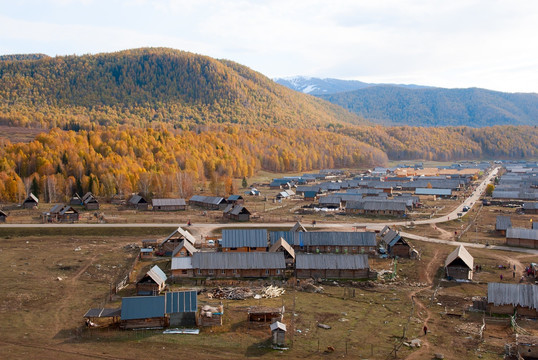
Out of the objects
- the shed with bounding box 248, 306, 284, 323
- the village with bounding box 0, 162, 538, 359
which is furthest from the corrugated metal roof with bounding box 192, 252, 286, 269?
the shed with bounding box 248, 306, 284, 323

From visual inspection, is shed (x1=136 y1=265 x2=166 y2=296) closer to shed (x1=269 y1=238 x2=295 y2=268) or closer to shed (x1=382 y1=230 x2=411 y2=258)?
shed (x1=269 y1=238 x2=295 y2=268)

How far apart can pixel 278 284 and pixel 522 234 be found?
126 feet

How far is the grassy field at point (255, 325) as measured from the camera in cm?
3069

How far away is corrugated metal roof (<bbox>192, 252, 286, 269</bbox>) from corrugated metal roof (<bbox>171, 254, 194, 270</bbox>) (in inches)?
20.9

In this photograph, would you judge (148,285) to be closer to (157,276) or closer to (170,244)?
(157,276)

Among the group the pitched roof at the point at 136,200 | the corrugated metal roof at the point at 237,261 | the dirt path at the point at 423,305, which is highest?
the pitched roof at the point at 136,200

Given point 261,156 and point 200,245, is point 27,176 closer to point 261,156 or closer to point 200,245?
point 200,245

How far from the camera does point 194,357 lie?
29.5m

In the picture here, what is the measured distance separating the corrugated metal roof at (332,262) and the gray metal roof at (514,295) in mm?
13353

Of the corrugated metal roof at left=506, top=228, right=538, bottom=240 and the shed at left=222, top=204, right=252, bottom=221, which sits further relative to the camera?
the shed at left=222, top=204, right=252, bottom=221

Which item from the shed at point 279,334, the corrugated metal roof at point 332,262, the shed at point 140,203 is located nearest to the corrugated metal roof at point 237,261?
the corrugated metal roof at point 332,262

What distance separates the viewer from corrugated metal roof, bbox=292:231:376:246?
5972 cm

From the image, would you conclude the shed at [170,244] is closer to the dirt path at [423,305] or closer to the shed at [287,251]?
the shed at [287,251]

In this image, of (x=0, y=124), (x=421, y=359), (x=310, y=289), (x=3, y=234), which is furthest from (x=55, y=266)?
(x=0, y=124)
